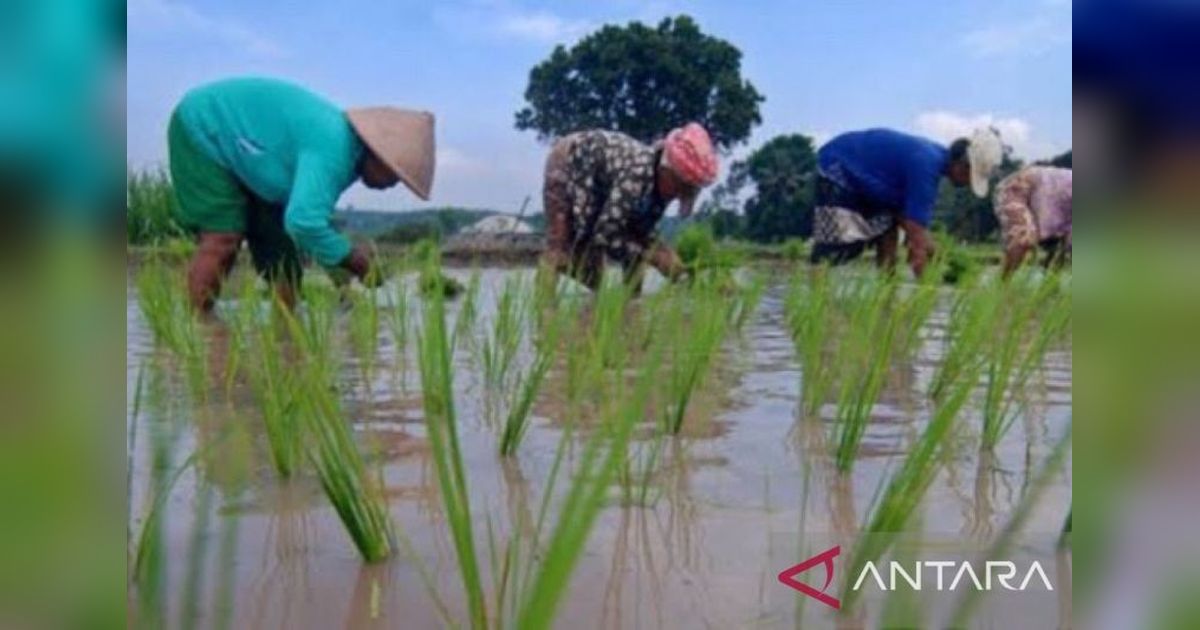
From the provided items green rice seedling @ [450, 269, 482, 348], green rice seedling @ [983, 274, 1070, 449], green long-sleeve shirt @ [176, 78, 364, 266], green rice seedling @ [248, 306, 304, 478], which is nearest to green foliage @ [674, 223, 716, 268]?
green rice seedling @ [450, 269, 482, 348]

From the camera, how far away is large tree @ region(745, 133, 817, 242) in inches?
64.9

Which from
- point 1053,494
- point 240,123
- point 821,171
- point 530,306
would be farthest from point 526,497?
point 821,171

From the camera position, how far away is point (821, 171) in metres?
3.09

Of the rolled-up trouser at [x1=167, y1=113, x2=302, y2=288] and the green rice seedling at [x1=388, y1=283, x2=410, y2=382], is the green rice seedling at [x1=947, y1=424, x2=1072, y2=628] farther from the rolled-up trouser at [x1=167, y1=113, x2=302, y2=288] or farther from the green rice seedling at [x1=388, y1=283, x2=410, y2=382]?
the rolled-up trouser at [x1=167, y1=113, x2=302, y2=288]

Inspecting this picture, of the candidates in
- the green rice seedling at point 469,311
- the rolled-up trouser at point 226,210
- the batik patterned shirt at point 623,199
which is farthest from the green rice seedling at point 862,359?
the rolled-up trouser at point 226,210

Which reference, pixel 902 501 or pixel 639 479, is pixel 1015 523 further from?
pixel 639 479

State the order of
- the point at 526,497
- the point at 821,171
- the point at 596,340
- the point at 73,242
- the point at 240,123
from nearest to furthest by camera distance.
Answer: the point at 73,242 < the point at 526,497 < the point at 596,340 < the point at 240,123 < the point at 821,171

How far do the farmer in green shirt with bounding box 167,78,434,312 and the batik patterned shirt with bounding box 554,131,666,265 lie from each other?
3.03ft

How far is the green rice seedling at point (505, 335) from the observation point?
1562 mm

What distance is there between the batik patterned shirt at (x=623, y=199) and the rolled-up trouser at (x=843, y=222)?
0.52m

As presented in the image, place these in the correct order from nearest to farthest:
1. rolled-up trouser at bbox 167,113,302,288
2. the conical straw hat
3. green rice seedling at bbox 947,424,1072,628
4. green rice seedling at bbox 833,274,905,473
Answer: green rice seedling at bbox 947,424,1072,628 → green rice seedling at bbox 833,274,905,473 → the conical straw hat → rolled-up trouser at bbox 167,113,302,288

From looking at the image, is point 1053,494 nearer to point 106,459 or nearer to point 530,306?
point 106,459

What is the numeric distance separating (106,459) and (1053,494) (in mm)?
707

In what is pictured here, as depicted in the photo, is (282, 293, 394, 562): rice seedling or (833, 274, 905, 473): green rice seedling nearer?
(282, 293, 394, 562): rice seedling
